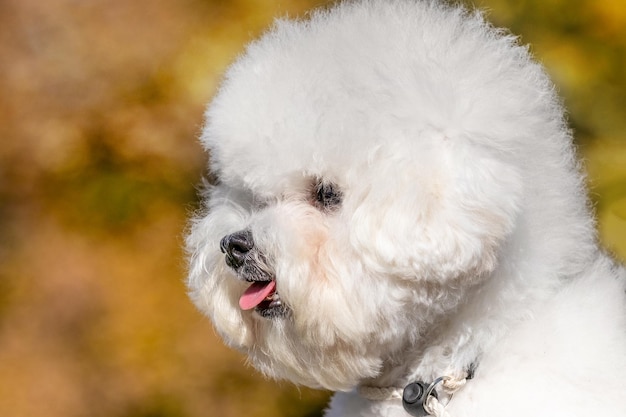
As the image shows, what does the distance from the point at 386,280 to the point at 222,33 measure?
1.04 m

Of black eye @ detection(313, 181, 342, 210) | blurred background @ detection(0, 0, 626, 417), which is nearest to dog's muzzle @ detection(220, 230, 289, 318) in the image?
black eye @ detection(313, 181, 342, 210)

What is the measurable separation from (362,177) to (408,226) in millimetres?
100

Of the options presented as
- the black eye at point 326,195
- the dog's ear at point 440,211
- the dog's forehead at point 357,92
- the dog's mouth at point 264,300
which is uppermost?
the dog's forehead at point 357,92

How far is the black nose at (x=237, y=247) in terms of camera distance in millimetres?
1142

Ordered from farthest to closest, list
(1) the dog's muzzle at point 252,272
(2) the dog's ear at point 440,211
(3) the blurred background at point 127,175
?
(3) the blurred background at point 127,175 → (1) the dog's muzzle at point 252,272 → (2) the dog's ear at point 440,211

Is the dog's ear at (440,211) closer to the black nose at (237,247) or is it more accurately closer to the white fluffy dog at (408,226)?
the white fluffy dog at (408,226)

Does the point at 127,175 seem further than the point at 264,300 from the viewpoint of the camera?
Yes

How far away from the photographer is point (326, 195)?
1.13 metres

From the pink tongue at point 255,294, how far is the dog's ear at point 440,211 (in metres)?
0.17

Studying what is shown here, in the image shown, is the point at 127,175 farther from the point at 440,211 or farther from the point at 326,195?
the point at 440,211

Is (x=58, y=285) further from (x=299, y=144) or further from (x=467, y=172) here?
(x=467, y=172)

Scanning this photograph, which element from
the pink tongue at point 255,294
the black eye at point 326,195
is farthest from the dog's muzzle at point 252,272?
the black eye at point 326,195

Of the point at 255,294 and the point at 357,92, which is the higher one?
the point at 357,92

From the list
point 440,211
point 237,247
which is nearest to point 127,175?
point 237,247
